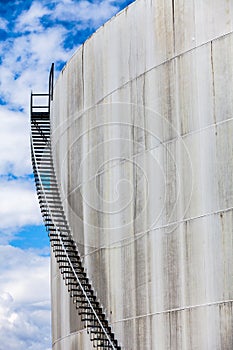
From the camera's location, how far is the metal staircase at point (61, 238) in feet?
84.6

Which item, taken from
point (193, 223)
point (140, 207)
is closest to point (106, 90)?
point (140, 207)

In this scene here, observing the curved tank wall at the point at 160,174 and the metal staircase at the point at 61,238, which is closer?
the curved tank wall at the point at 160,174

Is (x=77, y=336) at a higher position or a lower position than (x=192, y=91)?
lower

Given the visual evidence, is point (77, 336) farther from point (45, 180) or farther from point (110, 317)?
point (45, 180)

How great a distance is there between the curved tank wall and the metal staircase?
1.40 feet

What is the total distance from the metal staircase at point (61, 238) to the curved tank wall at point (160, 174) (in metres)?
0.43

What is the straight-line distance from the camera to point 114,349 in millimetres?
24750

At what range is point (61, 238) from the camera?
2814cm

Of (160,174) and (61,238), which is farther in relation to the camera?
(61,238)

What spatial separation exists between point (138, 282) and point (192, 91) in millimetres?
4840

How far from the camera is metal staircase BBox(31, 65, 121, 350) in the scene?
25781 millimetres

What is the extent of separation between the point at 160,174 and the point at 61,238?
5.30 m

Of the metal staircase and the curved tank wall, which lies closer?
the curved tank wall

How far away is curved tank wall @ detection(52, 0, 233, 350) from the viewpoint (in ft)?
73.1
